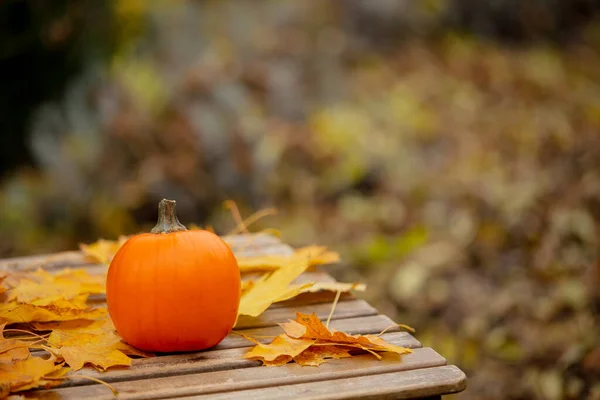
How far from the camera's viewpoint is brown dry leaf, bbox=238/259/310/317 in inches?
48.0

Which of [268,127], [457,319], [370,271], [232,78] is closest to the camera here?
[457,319]

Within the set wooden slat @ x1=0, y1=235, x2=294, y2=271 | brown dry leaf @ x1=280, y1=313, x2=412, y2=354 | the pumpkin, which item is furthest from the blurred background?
the pumpkin

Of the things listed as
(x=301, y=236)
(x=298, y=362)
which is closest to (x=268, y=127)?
(x=301, y=236)

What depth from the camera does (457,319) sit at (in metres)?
2.58

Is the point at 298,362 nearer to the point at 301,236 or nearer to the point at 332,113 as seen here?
the point at 301,236

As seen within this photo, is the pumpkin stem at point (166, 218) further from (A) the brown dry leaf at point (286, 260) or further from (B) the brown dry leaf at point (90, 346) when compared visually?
(A) the brown dry leaf at point (286, 260)

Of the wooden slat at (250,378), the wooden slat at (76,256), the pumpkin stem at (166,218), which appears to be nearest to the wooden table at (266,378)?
the wooden slat at (250,378)

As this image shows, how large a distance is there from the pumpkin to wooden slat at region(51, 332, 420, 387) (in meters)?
0.03

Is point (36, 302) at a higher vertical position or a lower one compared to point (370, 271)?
higher

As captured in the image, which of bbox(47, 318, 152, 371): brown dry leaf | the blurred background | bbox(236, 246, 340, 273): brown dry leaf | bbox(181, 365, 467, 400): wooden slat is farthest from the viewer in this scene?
the blurred background

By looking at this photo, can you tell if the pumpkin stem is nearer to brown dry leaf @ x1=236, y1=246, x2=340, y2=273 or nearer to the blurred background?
brown dry leaf @ x1=236, y1=246, x2=340, y2=273

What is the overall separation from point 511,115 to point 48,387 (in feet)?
13.4

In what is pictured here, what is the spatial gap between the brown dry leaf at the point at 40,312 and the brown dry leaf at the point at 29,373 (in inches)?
7.7

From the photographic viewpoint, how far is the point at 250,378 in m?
0.98
